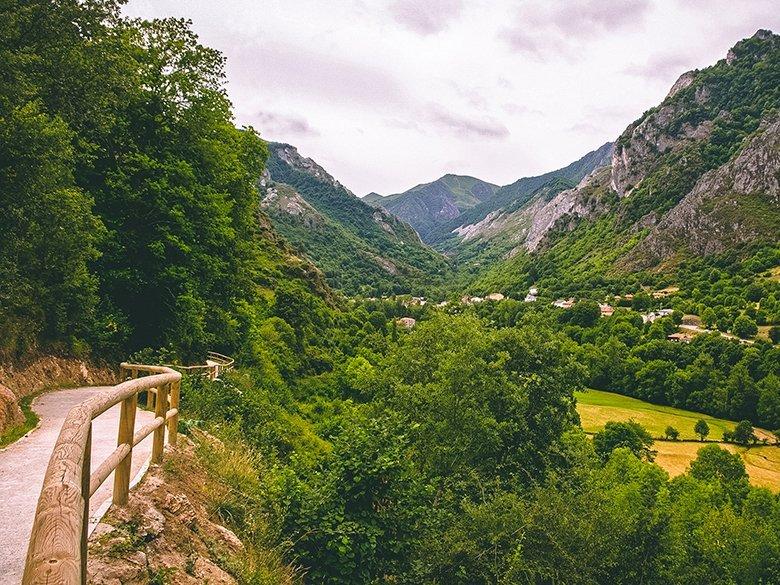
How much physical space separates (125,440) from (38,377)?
1123 cm

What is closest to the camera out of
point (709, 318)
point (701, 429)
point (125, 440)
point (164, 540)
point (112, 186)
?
point (125, 440)

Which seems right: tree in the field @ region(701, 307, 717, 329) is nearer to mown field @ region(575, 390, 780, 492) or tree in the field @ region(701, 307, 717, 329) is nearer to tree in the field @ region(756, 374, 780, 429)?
tree in the field @ region(756, 374, 780, 429)

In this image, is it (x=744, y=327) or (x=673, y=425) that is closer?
(x=673, y=425)

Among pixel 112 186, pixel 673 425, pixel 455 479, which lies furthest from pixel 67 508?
pixel 673 425

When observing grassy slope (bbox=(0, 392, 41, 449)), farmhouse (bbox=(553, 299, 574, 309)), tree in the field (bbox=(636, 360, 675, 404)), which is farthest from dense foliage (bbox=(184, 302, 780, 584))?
farmhouse (bbox=(553, 299, 574, 309))

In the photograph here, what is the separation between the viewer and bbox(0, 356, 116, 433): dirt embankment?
954 cm

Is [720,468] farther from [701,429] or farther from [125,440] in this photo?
[125,440]

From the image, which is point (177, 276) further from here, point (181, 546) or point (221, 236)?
point (181, 546)

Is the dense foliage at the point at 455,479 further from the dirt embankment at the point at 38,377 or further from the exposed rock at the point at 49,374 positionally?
the exposed rock at the point at 49,374

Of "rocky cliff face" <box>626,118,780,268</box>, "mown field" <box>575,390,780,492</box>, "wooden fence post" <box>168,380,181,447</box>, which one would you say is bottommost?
"mown field" <box>575,390,780,492</box>

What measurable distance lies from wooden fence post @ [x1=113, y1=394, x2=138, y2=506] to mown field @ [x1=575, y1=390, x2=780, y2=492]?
6062 centimetres

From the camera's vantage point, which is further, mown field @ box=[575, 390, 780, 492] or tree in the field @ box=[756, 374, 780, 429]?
tree in the field @ box=[756, 374, 780, 429]

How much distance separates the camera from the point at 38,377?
1350 centimetres

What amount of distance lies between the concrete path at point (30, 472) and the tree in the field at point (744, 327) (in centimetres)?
12259
